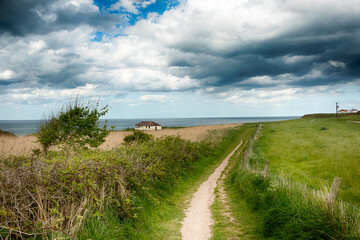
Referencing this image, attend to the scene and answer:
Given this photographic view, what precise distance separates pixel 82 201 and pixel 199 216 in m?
4.80

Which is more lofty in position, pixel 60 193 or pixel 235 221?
pixel 60 193

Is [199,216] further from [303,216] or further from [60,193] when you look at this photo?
[60,193]

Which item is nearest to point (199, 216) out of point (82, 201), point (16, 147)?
point (82, 201)

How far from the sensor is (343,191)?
10430 mm

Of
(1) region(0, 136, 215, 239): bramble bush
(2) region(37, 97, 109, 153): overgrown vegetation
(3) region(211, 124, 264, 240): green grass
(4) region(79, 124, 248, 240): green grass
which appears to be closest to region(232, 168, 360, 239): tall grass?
(3) region(211, 124, 264, 240): green grass

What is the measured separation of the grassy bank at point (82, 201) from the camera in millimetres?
4484

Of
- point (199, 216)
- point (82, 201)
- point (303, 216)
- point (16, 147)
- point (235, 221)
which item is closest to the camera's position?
point (82, 201)

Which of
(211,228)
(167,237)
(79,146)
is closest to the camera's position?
(167,237)

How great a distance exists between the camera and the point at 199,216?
900 centimetres

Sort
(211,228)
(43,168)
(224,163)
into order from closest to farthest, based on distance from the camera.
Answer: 1. (43,168)
2. (211,228)
3. (224,163)

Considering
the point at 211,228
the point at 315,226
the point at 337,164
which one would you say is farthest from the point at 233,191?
the point at 337,164

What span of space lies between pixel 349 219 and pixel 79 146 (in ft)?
39.4

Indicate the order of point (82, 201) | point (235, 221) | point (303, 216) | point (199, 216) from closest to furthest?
point (82, 201)
point (303, 216)
point (235, 221)
point (199, 216)

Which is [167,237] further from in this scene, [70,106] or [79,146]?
[70,106]
